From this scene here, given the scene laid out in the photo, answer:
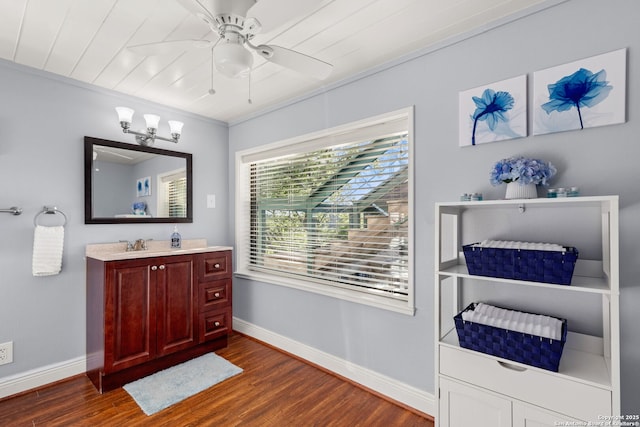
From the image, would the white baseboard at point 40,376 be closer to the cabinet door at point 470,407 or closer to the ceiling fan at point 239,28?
the ceiling fan at point 239,28

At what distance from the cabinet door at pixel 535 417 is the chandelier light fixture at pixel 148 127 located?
3.06 m

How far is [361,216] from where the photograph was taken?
2.41m

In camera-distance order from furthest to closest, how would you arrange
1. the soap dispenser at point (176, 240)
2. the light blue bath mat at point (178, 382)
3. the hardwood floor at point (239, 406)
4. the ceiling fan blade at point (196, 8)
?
1. the soap dispenser at point (176, 240)
2. the light blue bath mat at point (178, 382)
3. the hardwood floor at point (239, 406)
4. the ceiling fan blade at point (196, 8)

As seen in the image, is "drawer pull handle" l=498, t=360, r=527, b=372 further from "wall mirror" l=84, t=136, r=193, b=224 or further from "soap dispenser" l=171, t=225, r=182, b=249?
"wall mirror" l=84, t=136, r=193, b=224

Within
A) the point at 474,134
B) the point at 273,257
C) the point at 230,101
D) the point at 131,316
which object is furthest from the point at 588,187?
the point at 131,316

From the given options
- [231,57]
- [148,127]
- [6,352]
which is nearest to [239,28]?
[231,57]

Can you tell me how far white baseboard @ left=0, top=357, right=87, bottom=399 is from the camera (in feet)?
7.12

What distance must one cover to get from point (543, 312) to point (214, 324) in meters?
2.49

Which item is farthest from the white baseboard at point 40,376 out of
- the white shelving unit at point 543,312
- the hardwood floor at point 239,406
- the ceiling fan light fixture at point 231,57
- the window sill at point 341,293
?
the white shelving unit at point 543,312

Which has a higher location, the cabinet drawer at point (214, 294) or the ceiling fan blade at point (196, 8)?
the ceiling fan blade at point (196, 8)

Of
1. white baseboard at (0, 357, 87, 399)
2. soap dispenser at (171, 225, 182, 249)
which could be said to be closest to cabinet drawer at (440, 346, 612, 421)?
soap dispenser at (171, 225, 182, 249)

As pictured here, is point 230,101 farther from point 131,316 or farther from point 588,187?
point 588,187

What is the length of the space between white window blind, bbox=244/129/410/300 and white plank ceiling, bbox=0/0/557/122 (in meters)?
0.54

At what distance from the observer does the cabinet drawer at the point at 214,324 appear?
9.06 feet
